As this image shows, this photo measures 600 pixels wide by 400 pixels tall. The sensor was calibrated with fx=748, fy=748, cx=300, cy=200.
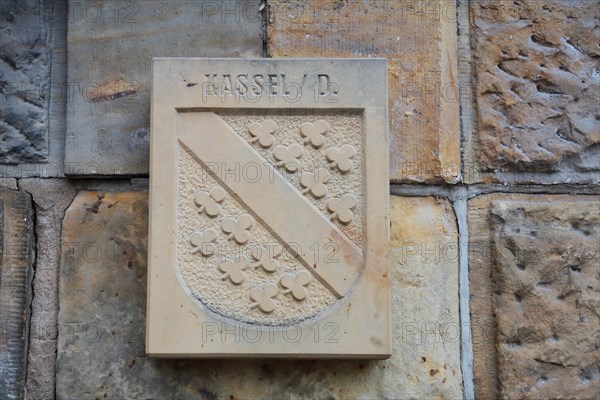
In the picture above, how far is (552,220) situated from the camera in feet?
4.86

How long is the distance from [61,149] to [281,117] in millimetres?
473

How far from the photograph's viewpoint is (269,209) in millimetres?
1397

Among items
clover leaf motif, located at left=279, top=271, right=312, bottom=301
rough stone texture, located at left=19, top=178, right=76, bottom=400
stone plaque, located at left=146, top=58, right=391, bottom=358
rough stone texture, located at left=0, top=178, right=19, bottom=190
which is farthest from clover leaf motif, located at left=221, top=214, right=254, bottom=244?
rough stone texture, located at left=0, top=178, right=19, bottom=190

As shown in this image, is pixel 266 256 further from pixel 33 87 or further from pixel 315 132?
pixel 33 87

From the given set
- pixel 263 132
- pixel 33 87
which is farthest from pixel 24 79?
pixel 263 132

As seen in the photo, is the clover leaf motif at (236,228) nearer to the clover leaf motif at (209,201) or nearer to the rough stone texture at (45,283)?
the clover leaf motif at (209,201)

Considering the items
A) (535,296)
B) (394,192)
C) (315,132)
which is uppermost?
(315,132)

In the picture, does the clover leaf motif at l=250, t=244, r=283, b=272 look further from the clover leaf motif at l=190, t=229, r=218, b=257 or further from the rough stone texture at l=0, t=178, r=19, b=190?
the rough stone texture at l=0, t=178, r=19, b=190

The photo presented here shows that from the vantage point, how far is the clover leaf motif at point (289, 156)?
141 cm

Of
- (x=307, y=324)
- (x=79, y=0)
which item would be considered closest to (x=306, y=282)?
(x=307, y=324)

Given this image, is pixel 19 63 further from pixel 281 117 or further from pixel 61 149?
pixel 281 117

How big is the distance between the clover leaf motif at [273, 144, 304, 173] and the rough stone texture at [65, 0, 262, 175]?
0.80ft

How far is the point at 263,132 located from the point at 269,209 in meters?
0.15

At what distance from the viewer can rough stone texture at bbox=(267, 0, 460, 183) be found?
150cm
